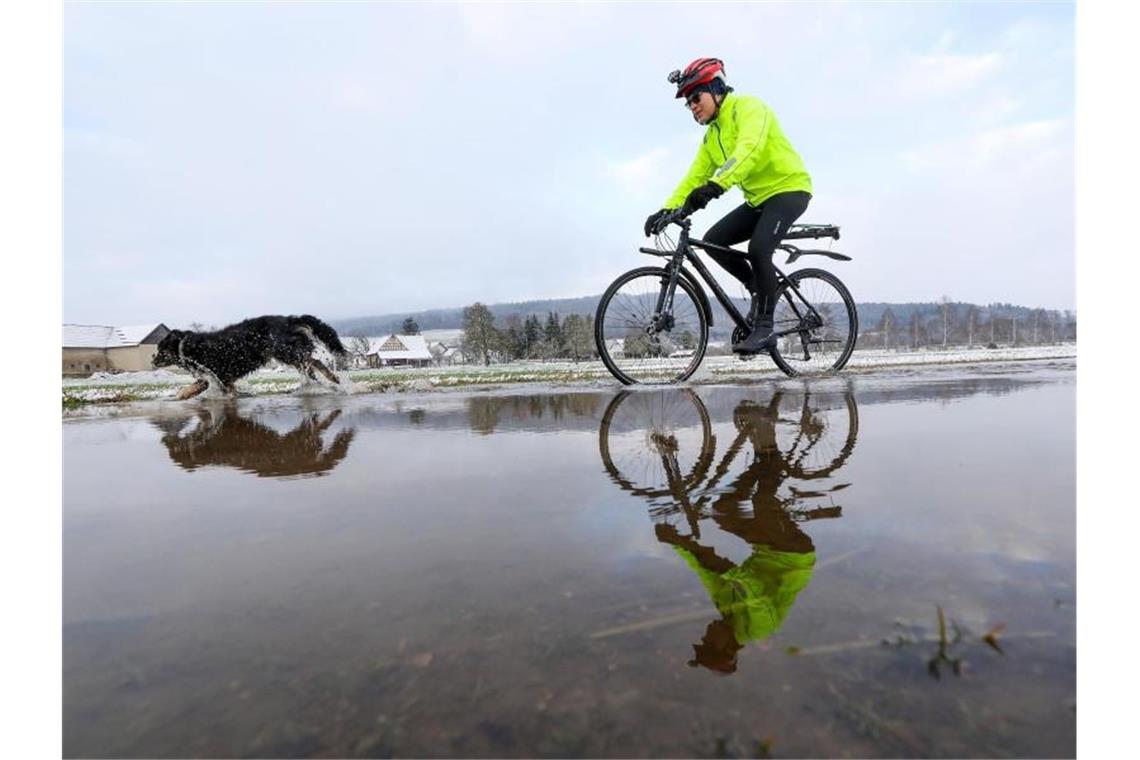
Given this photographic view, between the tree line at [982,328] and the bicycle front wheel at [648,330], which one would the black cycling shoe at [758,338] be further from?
the tree line at [982,328]

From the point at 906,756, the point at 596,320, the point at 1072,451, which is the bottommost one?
the point at 906,756

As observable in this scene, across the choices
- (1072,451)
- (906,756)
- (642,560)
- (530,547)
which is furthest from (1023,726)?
(1072,451)

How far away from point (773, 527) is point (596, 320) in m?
4.31

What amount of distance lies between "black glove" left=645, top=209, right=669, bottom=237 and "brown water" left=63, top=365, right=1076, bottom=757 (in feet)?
11.7

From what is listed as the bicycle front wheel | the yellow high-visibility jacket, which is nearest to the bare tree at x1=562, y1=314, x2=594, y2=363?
the bicycle front wheel

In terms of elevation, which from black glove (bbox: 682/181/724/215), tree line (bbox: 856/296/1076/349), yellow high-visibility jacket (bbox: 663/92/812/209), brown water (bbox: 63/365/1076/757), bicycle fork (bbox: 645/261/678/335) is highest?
tree line (bbox: 856/296/1076/349)

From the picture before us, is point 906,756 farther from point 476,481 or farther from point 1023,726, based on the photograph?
point 476,481

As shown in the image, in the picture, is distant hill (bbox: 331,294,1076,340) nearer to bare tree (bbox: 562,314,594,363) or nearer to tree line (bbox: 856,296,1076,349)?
tree line (bbox: 856,296,1076,349)

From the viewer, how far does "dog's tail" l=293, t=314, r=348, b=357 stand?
950 centimetres

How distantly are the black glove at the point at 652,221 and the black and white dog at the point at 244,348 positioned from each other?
6059mm

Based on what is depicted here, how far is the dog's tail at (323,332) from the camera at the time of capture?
9.50 m

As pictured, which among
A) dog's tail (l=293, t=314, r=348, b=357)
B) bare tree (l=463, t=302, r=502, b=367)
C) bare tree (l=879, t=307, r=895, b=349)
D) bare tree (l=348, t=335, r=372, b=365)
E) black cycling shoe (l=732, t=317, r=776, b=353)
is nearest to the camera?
black cycling shoe (l=732, t=317, r=776, b=353)

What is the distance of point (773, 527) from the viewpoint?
1452mm

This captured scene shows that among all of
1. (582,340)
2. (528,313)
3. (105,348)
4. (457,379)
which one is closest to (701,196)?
(457,379)
